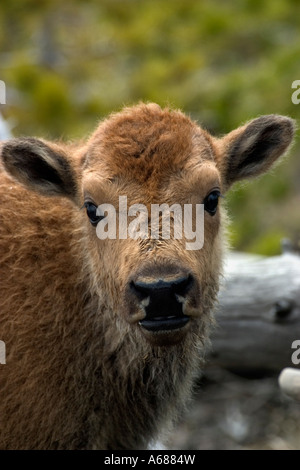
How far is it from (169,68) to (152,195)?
29.4 meters

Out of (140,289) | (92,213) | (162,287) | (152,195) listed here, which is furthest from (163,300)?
(92,213)

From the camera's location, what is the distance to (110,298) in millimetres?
8078

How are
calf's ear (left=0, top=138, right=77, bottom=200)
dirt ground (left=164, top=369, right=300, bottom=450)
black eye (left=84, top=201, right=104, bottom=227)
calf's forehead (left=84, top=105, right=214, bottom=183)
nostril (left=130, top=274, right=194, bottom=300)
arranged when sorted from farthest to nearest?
dirt ground (left=164, top=369, right=300, bottom=450), calf's ear (left=0, top=138, right=77, bottom=200), black eye (left=84, top=201, right=104, bottom=227), calf's forehead (left=84, top=105, right=214, bottom=183), nostril (left=130, top=274, right=194, bottom=300)

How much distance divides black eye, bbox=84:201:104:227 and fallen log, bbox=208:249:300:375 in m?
2.98

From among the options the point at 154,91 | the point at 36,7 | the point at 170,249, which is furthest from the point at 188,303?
the point at 36,7

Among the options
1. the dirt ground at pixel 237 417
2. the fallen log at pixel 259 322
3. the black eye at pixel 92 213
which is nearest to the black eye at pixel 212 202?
the black eye at pixel 92 213

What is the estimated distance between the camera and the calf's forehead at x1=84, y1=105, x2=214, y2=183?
25.6ft

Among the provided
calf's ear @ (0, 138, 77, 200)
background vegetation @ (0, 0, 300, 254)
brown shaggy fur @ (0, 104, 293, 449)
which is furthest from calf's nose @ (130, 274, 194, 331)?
background vegetation @ (0, 0, 300, 254)

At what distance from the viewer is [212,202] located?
26.9 feet

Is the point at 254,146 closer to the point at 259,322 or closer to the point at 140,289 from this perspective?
the point at 140,289

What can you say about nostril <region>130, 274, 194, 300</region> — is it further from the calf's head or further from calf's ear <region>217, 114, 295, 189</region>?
calf's ear <region>217, 114, 295, 189</region>

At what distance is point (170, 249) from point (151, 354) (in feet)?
4.59

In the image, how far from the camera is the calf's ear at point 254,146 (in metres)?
8.65
